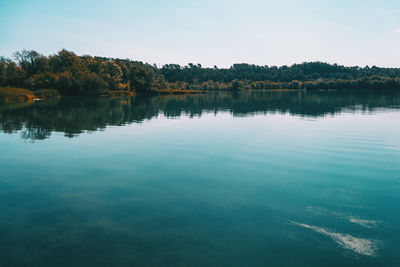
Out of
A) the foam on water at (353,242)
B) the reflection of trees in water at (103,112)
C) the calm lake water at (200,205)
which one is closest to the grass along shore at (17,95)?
the reflection of trees in water at (103,112)

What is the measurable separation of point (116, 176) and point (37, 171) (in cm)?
513

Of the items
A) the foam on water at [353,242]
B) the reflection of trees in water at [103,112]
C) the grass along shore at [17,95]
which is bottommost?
the foam on water at [353,242]

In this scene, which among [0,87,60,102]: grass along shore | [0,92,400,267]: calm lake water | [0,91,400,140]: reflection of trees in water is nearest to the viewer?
[0,92,400,267]: calm lake water

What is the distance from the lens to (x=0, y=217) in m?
10.1

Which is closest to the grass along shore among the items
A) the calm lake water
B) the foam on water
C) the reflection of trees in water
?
the reflection of trees in water

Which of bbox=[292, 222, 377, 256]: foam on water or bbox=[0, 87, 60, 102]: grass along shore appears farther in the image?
bbox=[0, 87, 60, 102]: grass along shore

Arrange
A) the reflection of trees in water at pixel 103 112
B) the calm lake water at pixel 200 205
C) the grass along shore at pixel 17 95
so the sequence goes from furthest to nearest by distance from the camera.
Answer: the grass along shore at pixel 17 95 → the reflection of trees in water at pixel 103 112 → the calm lake water at pixel 200 205

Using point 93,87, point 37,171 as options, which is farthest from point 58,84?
point 37,171

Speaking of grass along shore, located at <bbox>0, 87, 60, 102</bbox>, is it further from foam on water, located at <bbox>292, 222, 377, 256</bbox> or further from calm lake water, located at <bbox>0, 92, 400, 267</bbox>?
foam on water, located at <bbox>292, 222, 377, 256</bbox>

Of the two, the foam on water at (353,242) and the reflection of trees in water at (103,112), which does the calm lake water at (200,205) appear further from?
the reflection of trees in water at (103,112)

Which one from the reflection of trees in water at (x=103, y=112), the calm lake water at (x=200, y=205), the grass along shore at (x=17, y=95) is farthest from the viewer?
the grass along shore at (x=17, y=95)

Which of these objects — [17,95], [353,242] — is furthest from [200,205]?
[17,95]

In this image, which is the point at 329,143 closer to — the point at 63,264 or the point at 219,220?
the point at 219,220

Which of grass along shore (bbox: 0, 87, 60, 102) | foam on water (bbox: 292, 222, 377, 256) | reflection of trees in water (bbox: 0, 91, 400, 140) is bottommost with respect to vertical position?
foam on water (bbox: 292, 222, 377, 256)
